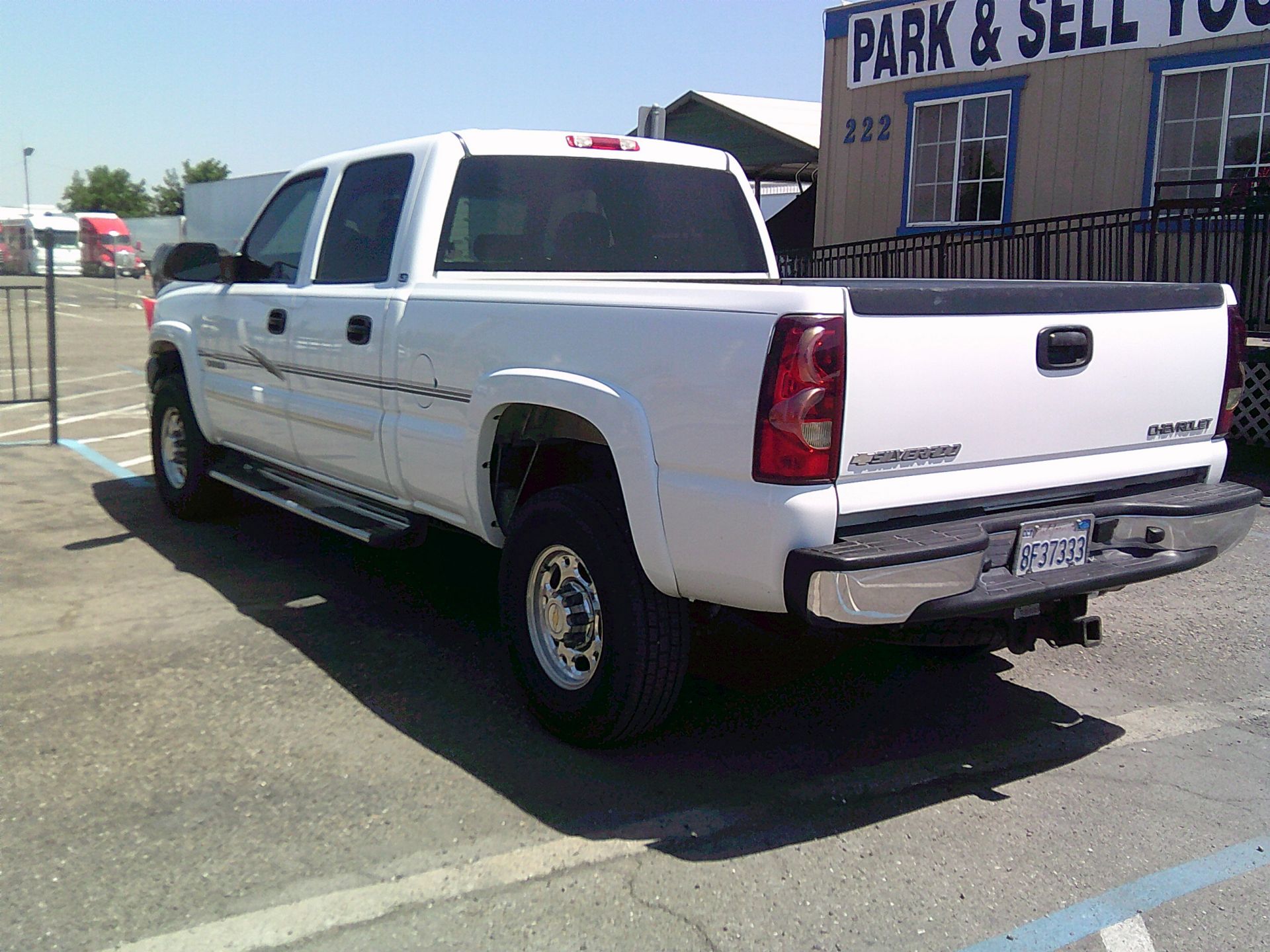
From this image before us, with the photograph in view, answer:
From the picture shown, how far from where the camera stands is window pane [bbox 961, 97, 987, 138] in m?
13.5

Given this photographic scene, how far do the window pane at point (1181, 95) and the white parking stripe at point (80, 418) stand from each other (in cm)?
1097

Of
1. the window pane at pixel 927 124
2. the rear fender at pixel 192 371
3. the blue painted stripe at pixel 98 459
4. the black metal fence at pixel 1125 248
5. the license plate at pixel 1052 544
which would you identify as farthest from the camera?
the window pane at pixel 927 124

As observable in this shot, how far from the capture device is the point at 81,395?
43.5 feet

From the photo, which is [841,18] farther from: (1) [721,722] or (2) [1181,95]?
(1) [721,722]

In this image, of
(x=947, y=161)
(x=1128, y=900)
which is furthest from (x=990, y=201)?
(x=1128, y=900)

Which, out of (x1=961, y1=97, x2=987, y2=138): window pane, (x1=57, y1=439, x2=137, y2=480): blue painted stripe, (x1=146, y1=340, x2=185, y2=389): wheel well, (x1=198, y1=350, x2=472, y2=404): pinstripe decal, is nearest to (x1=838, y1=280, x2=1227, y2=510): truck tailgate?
(x1=198, y1=350, x2=472, y2=404): pinstripe decal

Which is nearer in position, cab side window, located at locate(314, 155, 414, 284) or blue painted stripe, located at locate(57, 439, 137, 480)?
cab side window, located at locate(314, 155, 414, 284)

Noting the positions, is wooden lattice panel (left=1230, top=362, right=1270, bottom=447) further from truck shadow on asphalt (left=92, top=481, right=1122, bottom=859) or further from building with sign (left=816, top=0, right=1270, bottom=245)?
truck shadow on asphalt (left=92, top=481, right=1122, bottom=859)

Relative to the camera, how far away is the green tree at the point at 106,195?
101562 mm

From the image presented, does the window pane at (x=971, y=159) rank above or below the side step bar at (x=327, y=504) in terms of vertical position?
above

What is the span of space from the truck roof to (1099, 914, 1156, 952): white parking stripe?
12.0 ft

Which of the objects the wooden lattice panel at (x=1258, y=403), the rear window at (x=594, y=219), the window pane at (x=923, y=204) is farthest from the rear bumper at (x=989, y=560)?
the window pane at (x=923, y=204)

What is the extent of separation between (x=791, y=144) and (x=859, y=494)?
14886 millimetres

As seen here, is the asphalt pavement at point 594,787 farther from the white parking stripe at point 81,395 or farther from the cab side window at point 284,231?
the white parking stripe at point 81,395
